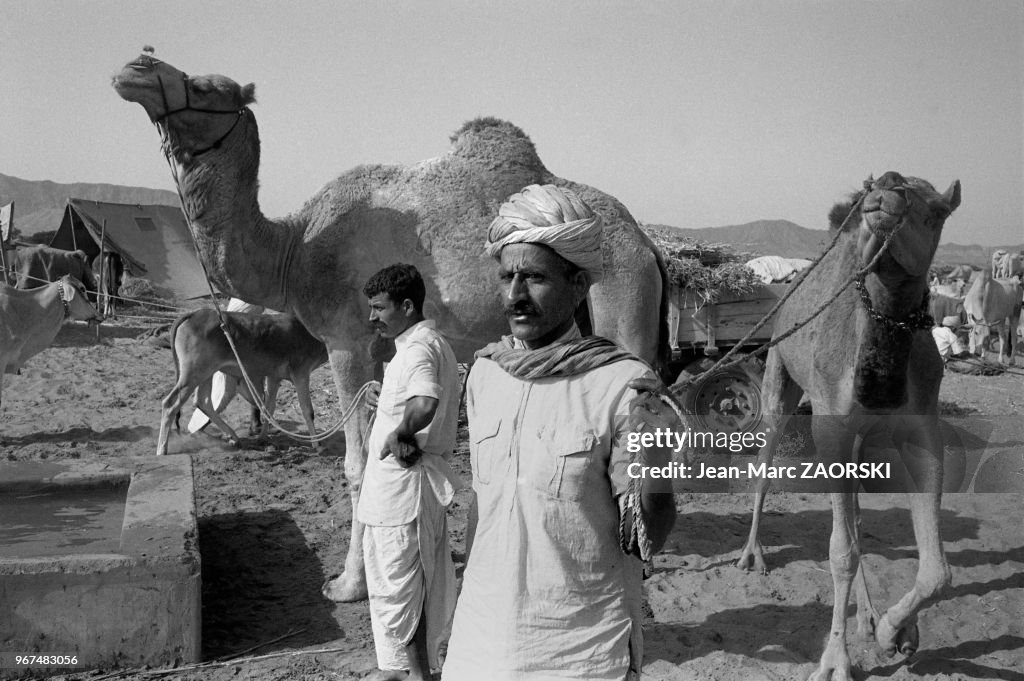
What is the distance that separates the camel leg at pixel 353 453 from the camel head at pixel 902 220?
3186 millimetres

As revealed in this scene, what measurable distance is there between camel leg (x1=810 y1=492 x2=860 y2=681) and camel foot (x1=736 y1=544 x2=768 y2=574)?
4.78 feet

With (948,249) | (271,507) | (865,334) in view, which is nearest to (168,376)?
(271,507)

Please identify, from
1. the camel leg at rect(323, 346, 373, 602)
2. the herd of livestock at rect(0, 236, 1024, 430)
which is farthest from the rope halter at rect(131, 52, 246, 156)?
the herd of livestock at rect(0, 236, 1024, 430)

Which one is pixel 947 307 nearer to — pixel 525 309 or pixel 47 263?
pixel 525 309

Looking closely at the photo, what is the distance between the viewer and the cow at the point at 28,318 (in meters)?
10.0

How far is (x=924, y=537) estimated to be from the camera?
4316mm

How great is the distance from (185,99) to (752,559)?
16.3 feet

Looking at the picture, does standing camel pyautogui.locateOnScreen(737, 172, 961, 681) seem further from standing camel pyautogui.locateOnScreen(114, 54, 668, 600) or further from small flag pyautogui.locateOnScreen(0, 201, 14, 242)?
small flag pyautogui.locateOnScreen(0, 201, 14, 242)

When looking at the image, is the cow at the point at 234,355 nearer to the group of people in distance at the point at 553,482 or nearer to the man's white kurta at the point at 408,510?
the man's white kurta at the point at 408,510

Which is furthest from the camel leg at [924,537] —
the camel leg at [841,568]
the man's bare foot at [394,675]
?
the man's bare foot at [394,675]

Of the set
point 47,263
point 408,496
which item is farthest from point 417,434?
point 47,263

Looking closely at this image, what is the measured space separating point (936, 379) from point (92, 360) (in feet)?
44.4

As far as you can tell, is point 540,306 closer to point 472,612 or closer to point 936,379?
point 472,612

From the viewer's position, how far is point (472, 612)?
84.2 inches
